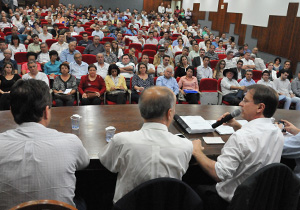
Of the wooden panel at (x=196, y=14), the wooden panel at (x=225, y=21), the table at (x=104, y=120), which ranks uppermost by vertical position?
the wooden panel at (x=196, y=14)

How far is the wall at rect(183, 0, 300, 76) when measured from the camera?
7.95 metres

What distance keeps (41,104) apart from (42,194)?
0.45 meters

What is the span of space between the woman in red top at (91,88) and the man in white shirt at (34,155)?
2.92 m

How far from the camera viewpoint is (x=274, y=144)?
1.58 metres

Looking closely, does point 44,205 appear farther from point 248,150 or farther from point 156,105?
point 248,150

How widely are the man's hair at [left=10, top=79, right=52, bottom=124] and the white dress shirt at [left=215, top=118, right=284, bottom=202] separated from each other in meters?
1.06

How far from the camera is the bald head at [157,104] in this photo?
4.64 ft

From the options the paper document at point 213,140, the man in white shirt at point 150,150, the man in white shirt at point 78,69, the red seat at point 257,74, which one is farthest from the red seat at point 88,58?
the man in white shirt at point 150,150

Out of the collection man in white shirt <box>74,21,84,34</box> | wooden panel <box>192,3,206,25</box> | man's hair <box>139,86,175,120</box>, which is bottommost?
man's hair <box>139,86,175,120</box>

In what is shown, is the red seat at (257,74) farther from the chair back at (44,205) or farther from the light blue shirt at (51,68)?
the chair back at (44,205)

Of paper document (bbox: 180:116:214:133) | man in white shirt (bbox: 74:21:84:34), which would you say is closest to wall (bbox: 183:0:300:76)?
man in white shirt (bbox: 74:21:84:34)

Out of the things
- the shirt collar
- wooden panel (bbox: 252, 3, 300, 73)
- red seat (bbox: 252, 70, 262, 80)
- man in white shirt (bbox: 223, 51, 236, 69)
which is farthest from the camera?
wooden panel (bbox: 252, 3, 300, 73)

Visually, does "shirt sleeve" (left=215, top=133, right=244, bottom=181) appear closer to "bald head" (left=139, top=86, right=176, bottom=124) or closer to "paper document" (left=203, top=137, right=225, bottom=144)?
"bald head" (left=139, top=86, right=176, bottom=124)

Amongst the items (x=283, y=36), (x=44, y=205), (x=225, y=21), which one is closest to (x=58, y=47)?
(x=44, y=205)
